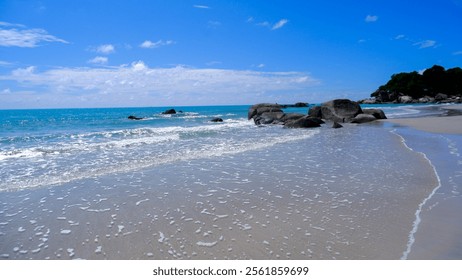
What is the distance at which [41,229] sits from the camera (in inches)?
202

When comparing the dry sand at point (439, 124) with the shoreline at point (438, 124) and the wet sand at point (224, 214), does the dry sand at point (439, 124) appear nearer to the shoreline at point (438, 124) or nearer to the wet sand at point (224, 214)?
the shoreline at point (438, 124)

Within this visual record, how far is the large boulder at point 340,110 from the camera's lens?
103ft

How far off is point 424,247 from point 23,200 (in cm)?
818

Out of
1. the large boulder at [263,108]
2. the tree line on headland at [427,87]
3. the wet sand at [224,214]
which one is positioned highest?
the tree line on headland at [427,87]

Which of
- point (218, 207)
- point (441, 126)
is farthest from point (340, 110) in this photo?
point (218, 207)

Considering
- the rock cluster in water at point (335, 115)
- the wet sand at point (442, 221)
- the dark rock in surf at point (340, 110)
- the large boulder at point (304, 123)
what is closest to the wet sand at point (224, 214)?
the wet sand at point (442, 221)

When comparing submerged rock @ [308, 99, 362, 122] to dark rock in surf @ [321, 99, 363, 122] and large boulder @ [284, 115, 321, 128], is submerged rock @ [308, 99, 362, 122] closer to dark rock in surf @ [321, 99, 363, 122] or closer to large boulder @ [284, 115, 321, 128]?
dark rock in surf @ [321, 99, 363, 122]

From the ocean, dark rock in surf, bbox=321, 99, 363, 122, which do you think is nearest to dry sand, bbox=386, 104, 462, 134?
dark rock in surf, bbox=321, 99, 363, 122

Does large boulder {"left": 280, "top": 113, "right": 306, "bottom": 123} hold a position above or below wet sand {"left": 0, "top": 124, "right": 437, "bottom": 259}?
above

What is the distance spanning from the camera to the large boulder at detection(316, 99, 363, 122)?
103 feet

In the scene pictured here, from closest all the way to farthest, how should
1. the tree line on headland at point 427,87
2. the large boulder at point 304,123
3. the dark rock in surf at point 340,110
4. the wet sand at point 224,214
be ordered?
1. the wet sand at point 224,214
2. the large boulder at point 304,123
3. the dark rock in surf at point 340,110
4. the tree line on headland at point 427,87

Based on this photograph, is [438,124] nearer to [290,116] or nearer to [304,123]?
[304,123]
